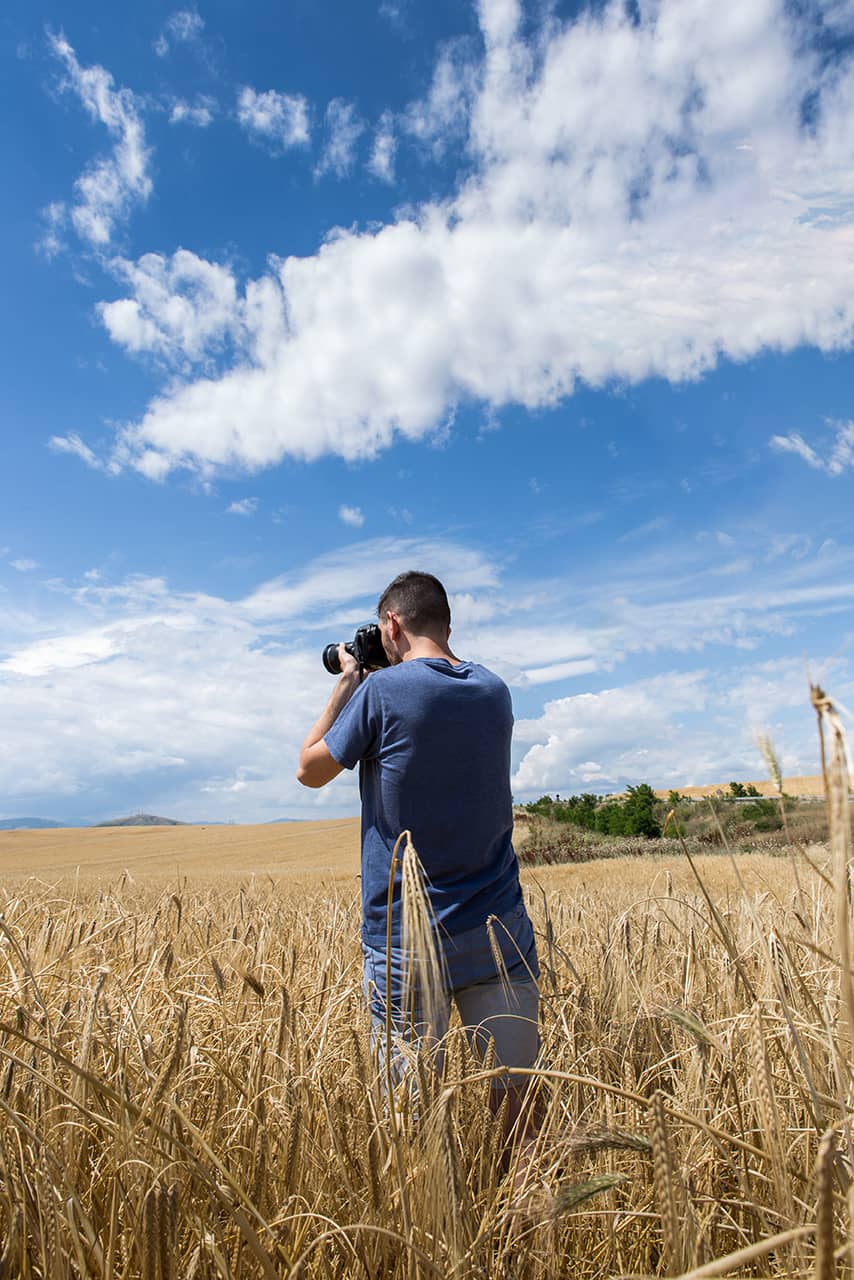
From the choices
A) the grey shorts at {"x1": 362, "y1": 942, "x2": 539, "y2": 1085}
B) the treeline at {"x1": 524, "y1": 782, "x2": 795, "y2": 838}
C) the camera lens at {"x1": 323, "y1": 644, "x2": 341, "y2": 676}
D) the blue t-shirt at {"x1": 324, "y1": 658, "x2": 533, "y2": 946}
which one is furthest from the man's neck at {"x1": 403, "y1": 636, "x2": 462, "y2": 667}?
the treeline at {"x1": 524, "y1": 782, "x2": 795, "y2": 838}

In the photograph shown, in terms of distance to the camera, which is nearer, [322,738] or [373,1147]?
[373,1147]

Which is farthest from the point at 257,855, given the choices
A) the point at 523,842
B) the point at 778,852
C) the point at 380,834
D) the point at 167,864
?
the point at 380,834

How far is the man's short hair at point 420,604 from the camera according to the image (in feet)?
8.54

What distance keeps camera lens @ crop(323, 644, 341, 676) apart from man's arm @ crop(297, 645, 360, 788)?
0.10 meters

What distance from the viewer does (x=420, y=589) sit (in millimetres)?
2619

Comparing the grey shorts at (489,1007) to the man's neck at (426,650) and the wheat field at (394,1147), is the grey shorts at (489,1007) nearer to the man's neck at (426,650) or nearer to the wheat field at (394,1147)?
the wheat field at (394,1147)

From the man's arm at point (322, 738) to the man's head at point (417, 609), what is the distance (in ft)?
0.61

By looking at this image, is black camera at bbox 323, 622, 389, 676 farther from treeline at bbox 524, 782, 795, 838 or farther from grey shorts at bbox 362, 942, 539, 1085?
treeline at bbox 524, 782, 795, 838

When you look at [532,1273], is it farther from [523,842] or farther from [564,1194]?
[523,842]

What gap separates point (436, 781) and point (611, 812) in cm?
1917

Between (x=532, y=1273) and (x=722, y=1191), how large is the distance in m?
0.58

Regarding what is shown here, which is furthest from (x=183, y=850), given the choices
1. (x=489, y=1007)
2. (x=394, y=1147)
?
(x=394, y=1147)

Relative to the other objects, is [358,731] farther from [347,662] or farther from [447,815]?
[347,662]

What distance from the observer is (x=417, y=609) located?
2.60 metres
